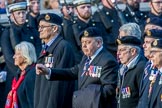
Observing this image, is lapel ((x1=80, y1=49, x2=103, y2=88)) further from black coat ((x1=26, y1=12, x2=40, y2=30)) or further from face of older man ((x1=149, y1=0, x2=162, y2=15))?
black coat ((x1=26, y1=12, x2=40, y2=30))

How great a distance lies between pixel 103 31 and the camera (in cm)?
1532

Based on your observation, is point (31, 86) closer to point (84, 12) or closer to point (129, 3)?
point (84, 12)

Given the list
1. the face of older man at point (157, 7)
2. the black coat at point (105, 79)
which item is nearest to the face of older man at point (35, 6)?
the face of older man at point (157, 7)

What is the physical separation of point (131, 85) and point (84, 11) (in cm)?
394

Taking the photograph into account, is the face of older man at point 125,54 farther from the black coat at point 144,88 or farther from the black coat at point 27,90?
the black coat at point 27,90

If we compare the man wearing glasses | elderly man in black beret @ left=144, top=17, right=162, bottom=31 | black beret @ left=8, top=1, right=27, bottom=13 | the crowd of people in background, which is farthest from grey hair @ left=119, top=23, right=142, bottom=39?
black beret @ left=8, top=1, right=27, bottom=13

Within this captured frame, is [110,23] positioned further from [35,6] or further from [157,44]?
[157,44]

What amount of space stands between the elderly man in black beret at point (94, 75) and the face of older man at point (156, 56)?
92 centimetres

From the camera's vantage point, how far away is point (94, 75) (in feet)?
37.0

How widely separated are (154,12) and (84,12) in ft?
3.86

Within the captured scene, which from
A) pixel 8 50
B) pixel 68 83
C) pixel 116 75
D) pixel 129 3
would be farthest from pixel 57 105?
pixel 129 3

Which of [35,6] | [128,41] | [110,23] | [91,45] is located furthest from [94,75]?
[35,6]

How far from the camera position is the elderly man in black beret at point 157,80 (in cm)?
1023

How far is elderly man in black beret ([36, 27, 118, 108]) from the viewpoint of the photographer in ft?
36.5
